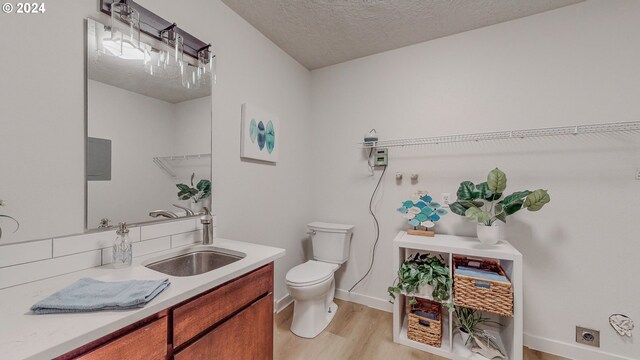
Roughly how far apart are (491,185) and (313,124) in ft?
5.83

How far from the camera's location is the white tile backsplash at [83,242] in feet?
3.24

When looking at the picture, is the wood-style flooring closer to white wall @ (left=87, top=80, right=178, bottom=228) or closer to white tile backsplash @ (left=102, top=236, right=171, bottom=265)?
white tile backsplash @ (left=102, top=236, right=171, bottom=265)

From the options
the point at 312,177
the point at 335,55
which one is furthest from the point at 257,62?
the point at 312,177

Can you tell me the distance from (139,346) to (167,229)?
727 millimetres

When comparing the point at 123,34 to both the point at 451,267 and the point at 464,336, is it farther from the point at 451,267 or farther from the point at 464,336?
the point at 464,336

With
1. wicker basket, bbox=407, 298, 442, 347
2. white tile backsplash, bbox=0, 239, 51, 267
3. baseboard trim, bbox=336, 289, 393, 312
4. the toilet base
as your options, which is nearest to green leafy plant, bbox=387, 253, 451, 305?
wicker basket, bbox=407, 298, 442, 347

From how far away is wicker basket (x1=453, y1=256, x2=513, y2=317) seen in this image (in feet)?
5.04

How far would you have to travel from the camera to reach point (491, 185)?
5.51ft

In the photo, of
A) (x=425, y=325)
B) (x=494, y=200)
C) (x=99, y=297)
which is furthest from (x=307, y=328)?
(x=494, y=200)

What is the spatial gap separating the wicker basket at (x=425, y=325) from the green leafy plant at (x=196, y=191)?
173 centimetres

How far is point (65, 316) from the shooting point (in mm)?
704

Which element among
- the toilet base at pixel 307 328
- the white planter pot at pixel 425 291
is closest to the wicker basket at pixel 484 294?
the white planter pot at pixel 425 291

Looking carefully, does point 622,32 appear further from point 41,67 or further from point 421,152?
point 41,67

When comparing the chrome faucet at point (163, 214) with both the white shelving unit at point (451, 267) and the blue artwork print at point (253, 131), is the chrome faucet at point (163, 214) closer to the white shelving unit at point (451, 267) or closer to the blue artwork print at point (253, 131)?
the blue artwork print at point (253, 131)
